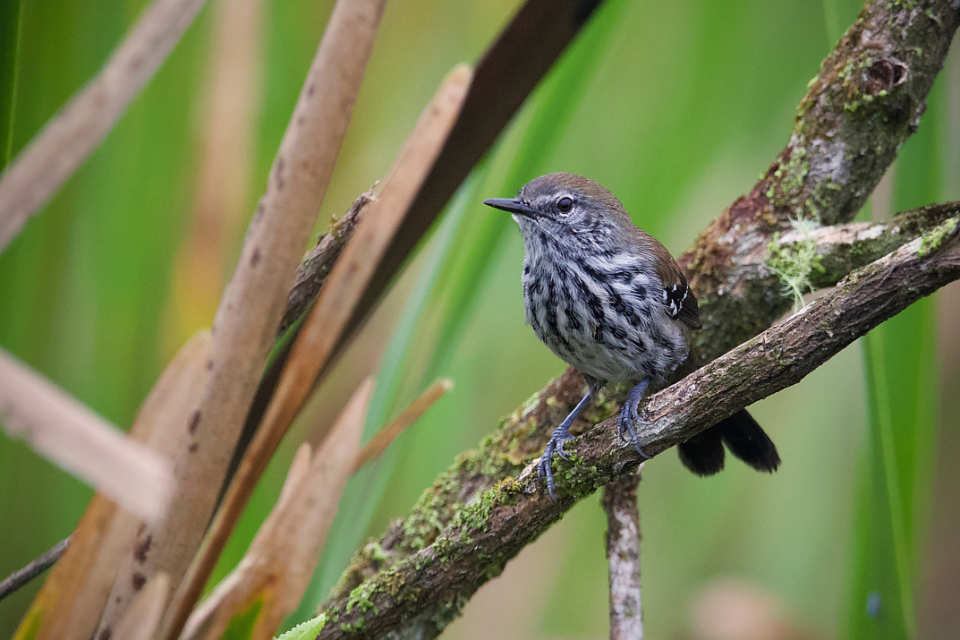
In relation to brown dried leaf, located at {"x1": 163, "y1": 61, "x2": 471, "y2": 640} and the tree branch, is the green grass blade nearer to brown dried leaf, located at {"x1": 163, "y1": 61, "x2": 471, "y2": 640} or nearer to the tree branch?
brown dried leaf, located at {"x1": 163, "y1": 61, "x2": 471, "y2": 640}

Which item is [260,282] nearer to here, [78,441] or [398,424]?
[78,441]

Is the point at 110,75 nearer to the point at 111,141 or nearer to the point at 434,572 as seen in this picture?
the point at 111,141

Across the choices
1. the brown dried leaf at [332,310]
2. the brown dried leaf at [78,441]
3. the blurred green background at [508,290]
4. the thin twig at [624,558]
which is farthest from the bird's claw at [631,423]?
the brown dried leaf at [78,441]

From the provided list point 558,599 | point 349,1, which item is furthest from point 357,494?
point 558,599

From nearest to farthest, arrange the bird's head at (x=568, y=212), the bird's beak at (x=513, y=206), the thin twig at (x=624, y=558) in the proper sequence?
the thin twig at (x=624, y=558), the bird's beak at (x=513, y=206), the bird's head at (x=568, y=212)

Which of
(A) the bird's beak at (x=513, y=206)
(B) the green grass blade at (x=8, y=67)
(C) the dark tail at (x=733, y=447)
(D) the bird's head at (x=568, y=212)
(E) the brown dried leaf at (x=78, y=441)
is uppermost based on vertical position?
(D) the bird's head at (x=568, y=212)

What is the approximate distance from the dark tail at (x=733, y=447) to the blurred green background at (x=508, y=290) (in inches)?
10.7

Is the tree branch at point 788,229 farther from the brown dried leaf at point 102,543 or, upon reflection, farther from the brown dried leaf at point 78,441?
the brown dried leaf at point 78,441

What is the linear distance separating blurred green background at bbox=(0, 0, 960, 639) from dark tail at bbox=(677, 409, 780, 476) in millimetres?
273

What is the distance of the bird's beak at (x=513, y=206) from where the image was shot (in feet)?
5.92

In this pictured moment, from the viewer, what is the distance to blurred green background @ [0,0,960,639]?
5.36ft

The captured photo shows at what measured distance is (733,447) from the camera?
1.93 meters

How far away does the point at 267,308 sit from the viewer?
111cm

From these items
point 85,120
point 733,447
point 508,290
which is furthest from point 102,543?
point 508,290
